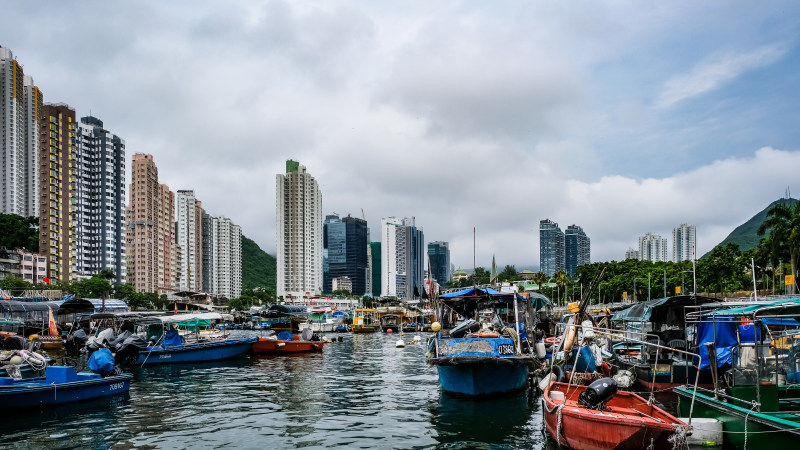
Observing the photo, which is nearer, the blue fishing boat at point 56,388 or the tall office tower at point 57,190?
the blue fishing boat at point 56,388

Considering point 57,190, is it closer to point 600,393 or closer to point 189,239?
point 189,239

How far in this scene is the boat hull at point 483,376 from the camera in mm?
18906

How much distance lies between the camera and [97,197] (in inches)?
4865

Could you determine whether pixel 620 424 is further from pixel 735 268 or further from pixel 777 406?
pixel 735 268

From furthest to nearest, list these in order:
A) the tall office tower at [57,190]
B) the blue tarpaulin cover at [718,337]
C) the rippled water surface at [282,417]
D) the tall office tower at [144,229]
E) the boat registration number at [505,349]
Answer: the tall office tower at [144,229] < the tall office tower at [57,190] < the boat registration number at [505,349] < the blue tarpaulin cover at [718,337] < the rippled water surface at [282,417]

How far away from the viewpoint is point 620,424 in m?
10.8

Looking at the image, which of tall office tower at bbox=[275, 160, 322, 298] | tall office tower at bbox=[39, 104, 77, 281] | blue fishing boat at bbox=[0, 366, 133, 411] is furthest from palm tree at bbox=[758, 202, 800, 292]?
tall office tower at bbox=[275, 160, 322, 298]

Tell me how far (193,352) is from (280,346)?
7.63m

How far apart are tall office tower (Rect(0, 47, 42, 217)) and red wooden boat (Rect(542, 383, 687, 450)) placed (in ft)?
416

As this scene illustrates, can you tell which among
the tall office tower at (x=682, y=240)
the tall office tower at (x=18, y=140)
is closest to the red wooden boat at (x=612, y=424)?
the tall office tower at (x=18, y=140)

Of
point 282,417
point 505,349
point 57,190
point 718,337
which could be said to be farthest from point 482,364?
point 57,190

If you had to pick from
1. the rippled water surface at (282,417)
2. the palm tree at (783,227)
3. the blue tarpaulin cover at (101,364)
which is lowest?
the rippled water surface at (282,417)

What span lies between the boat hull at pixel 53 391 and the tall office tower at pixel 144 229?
137 metres

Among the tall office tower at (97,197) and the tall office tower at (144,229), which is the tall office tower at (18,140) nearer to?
the tall office tower at (97,197)
